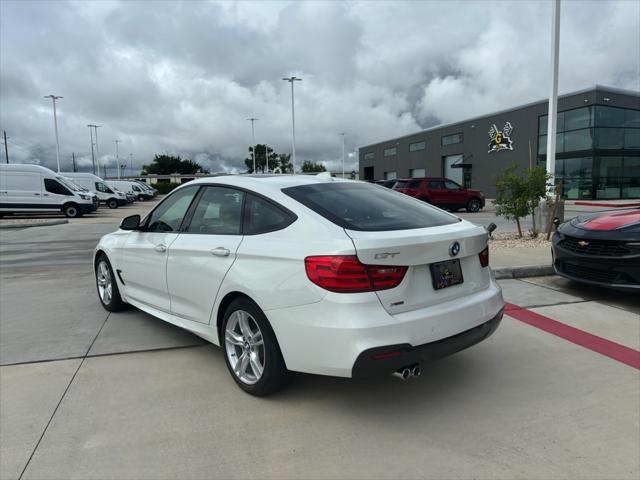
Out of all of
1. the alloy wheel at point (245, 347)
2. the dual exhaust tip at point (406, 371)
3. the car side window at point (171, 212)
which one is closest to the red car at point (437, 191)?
the car side window at point (171, 212)

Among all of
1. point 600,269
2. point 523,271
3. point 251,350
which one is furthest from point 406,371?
point 523,271

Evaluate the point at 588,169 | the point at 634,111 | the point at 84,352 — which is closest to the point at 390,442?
the point at 84,352

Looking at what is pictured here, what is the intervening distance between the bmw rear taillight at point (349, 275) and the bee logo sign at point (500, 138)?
3935 cm

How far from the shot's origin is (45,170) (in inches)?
875

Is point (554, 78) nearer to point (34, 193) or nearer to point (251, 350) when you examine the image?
point (251, 350)

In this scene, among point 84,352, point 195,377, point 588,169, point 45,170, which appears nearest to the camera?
point 195,377

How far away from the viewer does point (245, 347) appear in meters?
3.32

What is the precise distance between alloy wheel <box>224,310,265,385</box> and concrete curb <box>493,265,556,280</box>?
478cm

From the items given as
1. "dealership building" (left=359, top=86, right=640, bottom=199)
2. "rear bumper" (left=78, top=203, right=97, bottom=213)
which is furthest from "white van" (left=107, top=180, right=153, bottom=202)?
"dealership building" (left=359, top=86, right=640, bottom=199)

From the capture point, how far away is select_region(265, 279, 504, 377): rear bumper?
268 cm

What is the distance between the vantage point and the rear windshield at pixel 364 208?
3.11m

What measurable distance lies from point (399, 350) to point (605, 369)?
6.90ft

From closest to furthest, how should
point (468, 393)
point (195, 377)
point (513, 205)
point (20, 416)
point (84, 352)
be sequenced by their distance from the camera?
point (20, 416) → point (468, 393) → point (195, 377) → point (84, 352) → point (513, 205)

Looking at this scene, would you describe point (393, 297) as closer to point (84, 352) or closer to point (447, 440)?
point (447, 440)
